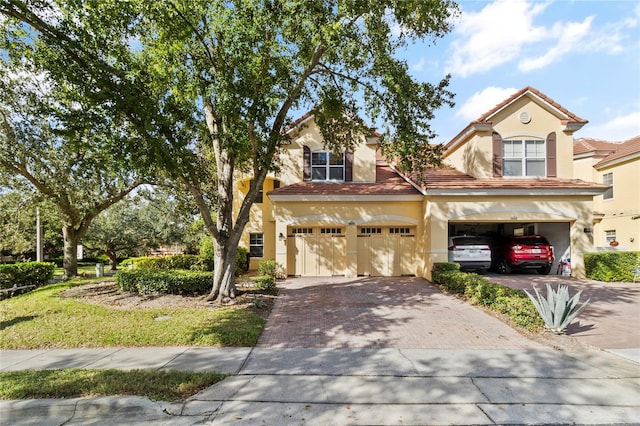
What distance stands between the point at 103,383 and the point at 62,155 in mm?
12445

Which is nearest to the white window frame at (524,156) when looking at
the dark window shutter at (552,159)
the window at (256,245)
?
the dark window shutter at (552,159)

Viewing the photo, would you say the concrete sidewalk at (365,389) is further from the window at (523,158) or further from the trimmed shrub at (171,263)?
the trimmed shrub at (171,263)

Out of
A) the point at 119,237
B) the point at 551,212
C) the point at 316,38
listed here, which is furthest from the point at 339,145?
the point at 119,237

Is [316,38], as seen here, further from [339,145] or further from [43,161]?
[43,161]

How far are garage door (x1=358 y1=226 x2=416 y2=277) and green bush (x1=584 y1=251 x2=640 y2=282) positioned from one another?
694cm

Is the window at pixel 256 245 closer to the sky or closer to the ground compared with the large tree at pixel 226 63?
closer to the ground

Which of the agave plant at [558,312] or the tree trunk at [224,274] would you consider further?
the tree trunk at [224,274]

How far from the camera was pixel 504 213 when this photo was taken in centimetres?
1324

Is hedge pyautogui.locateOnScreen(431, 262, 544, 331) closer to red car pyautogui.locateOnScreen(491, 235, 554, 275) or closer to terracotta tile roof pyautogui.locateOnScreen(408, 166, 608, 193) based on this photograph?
terracotta tile roof pyautogui.locateOnScreen(408, 166, 608, 193)

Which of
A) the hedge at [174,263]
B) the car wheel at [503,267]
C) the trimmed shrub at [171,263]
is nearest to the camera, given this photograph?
the car wheel at [503,267]

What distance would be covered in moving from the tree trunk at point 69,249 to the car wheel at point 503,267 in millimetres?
19815

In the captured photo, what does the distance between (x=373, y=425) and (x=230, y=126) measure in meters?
7.42

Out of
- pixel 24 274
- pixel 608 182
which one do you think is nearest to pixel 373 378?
pixel 24 274

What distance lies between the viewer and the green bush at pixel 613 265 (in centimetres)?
1259
